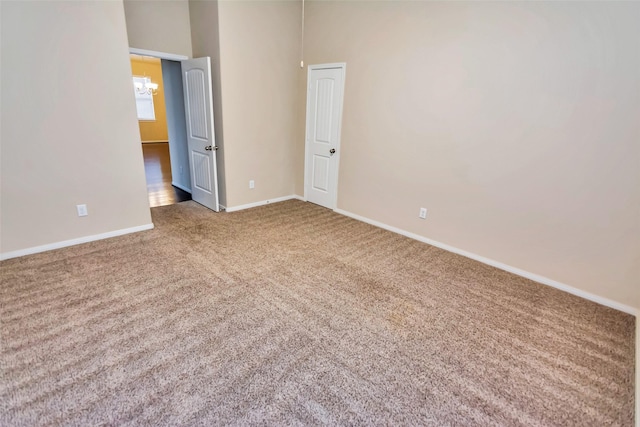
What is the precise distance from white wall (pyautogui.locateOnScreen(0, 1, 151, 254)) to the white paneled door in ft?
7.48

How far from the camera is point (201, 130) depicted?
14.0ft

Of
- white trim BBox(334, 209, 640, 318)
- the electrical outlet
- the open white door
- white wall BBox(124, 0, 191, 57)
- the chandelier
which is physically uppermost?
white wall BBox(124, 0, 191, 57)

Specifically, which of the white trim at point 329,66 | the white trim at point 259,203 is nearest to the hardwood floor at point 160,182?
the white trim at point 259,203

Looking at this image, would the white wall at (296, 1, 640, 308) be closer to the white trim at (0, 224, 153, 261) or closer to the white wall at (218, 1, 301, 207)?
the white wall at (218, 1, 301, 207)

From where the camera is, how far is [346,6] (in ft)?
12.5

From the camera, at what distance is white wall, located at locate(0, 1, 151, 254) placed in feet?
8.68

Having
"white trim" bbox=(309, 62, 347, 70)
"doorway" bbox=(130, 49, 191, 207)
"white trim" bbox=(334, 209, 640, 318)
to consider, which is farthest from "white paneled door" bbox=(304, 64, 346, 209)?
"doorway" bbox=(130, 49, 191, 207)

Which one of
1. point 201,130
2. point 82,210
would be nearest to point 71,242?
point 82,210

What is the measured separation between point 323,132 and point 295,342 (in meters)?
3.16

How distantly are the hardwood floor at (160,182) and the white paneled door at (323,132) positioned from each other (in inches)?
82.1

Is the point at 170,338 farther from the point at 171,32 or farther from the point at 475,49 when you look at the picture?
the point at 171,32

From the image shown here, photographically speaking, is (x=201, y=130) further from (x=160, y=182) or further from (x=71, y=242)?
(x=160, y=182)

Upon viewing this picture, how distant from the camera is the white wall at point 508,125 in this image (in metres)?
2.37

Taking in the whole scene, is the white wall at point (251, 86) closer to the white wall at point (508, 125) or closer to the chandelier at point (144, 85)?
the white wall at point (508, 125)
